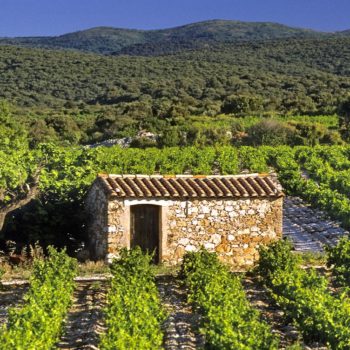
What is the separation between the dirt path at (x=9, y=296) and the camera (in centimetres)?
1090

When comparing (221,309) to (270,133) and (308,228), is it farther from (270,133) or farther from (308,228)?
(270,133)

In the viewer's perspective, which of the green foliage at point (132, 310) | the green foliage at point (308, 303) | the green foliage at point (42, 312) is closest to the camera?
the green foliage at point (42, 312)

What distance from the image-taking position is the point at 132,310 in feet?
28.5

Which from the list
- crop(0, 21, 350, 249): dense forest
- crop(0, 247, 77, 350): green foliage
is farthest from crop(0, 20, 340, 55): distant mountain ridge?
crop(0, 247, 77, 350): green foliage

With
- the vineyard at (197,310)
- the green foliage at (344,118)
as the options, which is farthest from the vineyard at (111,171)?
the green foliage at (344,118)

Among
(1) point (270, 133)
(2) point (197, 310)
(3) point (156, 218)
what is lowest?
(2) point (197, 310)

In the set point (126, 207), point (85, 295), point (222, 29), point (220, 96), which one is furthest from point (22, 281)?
point (222, 29)

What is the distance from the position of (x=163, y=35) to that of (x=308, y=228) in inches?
5393

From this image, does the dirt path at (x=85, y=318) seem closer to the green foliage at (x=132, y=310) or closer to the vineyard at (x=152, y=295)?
the vineyard at (x=152, y=295)

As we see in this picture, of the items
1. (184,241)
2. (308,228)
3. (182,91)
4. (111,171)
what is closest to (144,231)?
(184,241)

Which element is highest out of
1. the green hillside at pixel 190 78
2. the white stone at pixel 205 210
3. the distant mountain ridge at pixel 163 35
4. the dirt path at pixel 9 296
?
the distant mountain ridge at pixel 163 35

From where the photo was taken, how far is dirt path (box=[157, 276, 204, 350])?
909cm

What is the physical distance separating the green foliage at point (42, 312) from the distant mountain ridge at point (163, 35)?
388 ft

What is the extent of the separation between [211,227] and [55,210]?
372 cm
